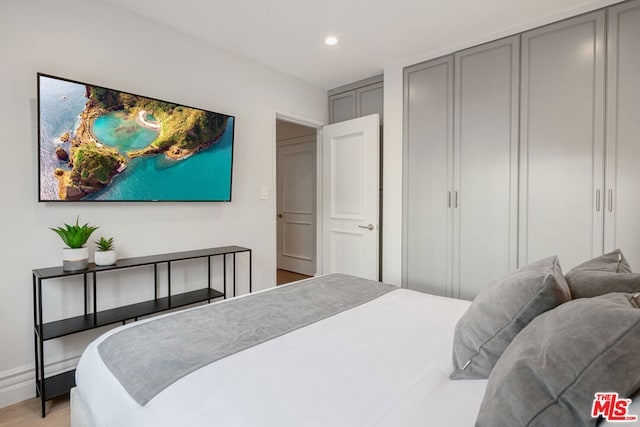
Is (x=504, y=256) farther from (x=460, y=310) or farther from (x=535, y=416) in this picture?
(x=535, y=416)

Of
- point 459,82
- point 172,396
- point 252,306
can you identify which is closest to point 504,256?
point 459,82

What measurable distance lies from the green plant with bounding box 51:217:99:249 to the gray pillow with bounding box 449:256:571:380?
218 cm

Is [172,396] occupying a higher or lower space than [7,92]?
lower

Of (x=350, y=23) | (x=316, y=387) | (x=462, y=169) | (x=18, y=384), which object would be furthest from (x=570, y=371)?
(x=18, y=384)

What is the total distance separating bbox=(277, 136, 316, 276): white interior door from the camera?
5105 millimetres

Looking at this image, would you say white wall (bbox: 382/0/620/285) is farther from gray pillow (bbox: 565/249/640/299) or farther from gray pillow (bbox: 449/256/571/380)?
gray pillow (bbox: 449/256/571/380)

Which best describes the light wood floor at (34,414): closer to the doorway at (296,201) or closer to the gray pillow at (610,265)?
the gray pillow at (610,265)

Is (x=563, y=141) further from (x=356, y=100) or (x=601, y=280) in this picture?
(x=356, y=100)

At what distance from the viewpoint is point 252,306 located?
1652 millimetres

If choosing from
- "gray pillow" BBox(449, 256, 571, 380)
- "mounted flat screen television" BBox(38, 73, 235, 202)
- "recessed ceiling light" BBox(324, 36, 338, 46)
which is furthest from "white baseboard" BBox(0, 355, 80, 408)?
"recessed ceiling light" BBox(324, 36, 338, 46)

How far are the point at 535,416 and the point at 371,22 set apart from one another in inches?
107

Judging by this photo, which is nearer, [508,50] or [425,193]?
[508,50]

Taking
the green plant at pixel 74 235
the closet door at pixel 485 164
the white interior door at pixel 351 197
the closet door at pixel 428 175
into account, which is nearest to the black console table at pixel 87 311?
the green plant at pixel 74 235

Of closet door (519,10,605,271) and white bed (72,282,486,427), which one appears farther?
closet door (519,10,605,271)
